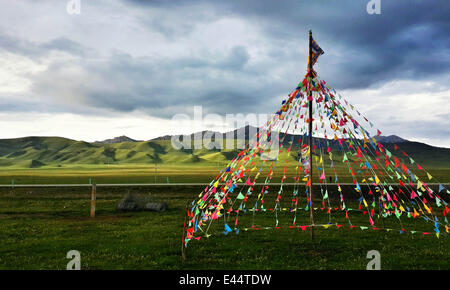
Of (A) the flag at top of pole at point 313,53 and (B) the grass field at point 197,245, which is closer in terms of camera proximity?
(B) the grass field at point 197,245

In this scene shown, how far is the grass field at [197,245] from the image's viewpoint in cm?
1104

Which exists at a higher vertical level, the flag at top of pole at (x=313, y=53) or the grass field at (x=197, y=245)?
the flag at top of pole at (x=313, y=53)

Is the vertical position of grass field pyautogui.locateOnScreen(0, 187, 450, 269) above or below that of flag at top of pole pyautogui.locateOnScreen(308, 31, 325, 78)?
below

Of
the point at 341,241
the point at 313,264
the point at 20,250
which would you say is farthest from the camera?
the point at 341,241

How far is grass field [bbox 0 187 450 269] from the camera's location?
36.2ft

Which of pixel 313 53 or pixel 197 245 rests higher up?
pixel 313 53

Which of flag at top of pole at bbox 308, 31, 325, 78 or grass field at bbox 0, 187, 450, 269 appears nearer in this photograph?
grass field at bbox 0, 187, 450, 269

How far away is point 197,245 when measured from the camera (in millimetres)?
13547

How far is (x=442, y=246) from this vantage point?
13.3 metres
